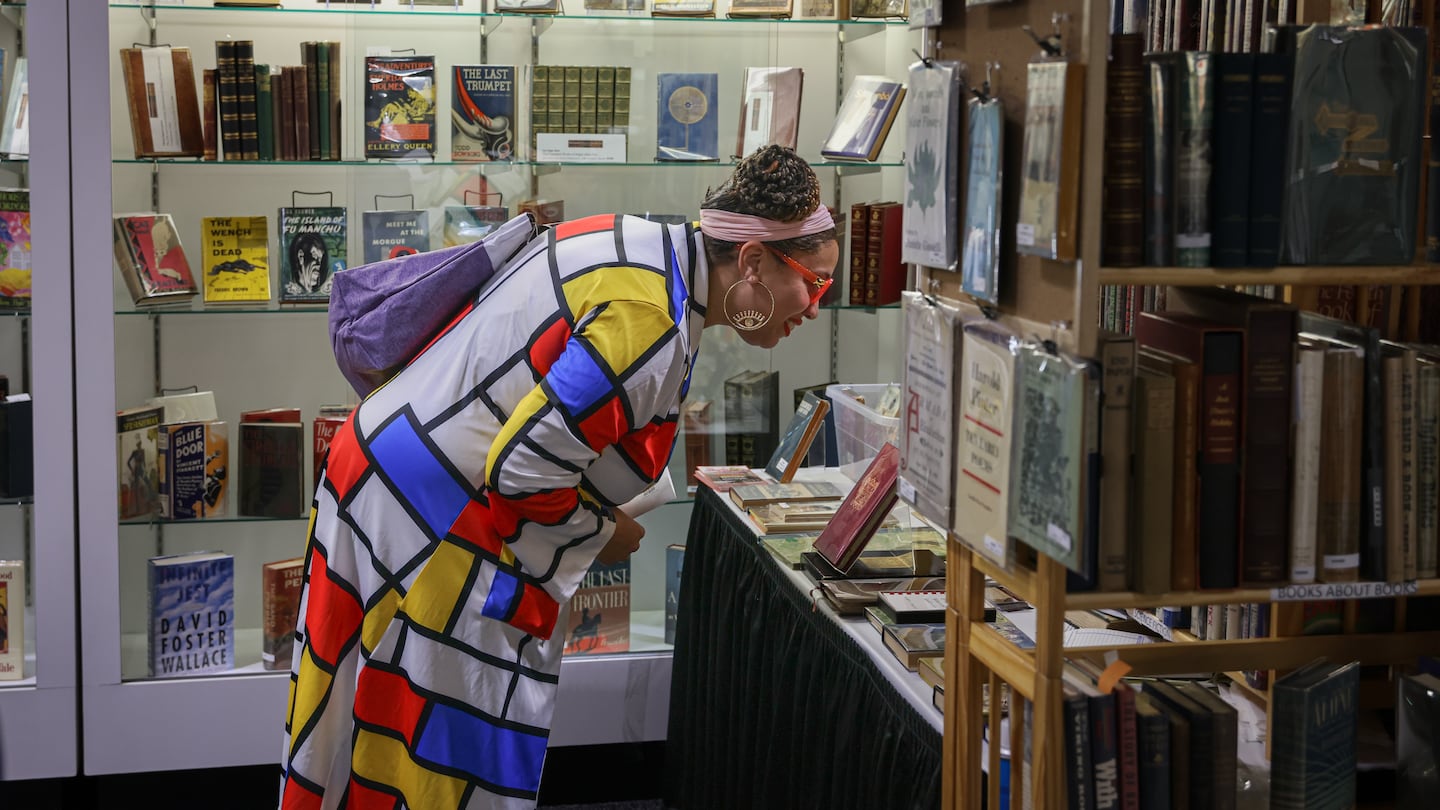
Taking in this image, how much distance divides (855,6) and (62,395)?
223 centimetres

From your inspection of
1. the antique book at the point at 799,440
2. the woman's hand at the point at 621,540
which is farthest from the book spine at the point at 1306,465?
the antique book at the point at 799,440

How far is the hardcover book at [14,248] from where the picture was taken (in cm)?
326

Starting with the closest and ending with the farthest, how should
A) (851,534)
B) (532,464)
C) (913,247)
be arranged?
(913,247) → (532,464) → (851,534)

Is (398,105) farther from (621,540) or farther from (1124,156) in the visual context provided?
(1124,156)

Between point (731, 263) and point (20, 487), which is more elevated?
point (731, 263)

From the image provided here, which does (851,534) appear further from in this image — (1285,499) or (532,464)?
(1285,499)

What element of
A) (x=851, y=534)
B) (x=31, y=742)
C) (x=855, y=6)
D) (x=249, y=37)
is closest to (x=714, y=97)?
(x=855, y=6)

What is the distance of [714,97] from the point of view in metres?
3.62

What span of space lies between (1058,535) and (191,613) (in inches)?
108

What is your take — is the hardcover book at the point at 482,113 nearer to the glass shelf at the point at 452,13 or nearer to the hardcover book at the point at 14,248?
the glass shelf at the point at 452,13

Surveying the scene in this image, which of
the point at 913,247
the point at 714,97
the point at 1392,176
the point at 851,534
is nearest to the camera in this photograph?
the point at 1392,176

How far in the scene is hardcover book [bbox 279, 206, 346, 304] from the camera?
3473 mm

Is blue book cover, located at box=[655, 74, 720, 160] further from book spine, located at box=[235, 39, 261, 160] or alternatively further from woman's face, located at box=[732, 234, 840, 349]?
woman's face, located at box=[732, 234, 840, 349]

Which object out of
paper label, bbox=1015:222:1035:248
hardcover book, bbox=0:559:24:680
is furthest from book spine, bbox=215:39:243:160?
paper label, bbox=1015:222:1035:248
